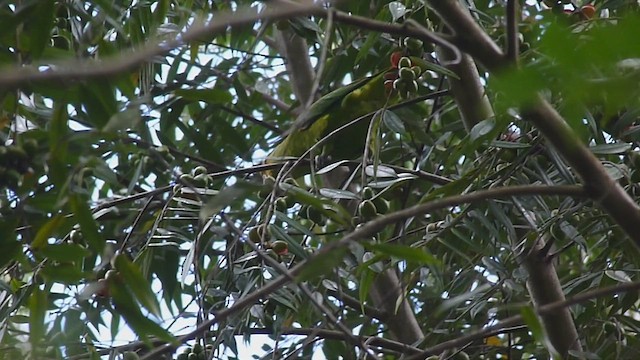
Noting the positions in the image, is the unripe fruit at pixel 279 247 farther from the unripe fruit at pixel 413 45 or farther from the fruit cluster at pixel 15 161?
the fruit cluster at pixel 15 161

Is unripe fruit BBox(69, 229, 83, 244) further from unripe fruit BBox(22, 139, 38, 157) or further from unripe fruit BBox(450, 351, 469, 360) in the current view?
unripe fruit BBox(450, 351, 469, 360)

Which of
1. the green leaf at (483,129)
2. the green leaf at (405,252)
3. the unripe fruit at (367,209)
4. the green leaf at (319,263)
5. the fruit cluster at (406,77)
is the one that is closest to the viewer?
the green leaf at (319,263)

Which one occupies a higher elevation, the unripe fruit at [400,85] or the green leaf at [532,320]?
the unripe fruit at [400,85]

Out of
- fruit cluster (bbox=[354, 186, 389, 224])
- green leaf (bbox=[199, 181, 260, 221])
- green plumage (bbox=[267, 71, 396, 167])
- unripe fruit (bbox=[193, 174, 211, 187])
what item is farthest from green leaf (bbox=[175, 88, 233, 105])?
green plumage (bbox=[267, 71, 396, 167])

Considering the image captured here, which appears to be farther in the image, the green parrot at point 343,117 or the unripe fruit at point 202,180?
the green parrot at point 343,117

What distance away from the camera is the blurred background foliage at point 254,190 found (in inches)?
41.5

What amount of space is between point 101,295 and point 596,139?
0.95 meters

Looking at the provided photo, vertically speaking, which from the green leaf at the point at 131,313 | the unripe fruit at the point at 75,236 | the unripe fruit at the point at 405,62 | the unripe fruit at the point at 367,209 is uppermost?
the unripe fruit at the point at 405,62

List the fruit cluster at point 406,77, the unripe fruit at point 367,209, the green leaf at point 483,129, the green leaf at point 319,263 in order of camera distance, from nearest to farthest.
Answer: the green leaf at point 319,263
the green leaf at point 483,129
the unripe fruit at point 367,209
the fruit cluster at point 406,77

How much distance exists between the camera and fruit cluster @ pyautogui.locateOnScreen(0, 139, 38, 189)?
1.12m

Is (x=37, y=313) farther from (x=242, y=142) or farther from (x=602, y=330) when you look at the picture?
(x=242, y=142)

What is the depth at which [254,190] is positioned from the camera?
3.41 ft

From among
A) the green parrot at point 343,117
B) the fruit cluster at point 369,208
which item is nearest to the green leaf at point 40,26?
the fruit cluster at point 369,208

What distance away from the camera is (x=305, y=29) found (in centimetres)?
182
